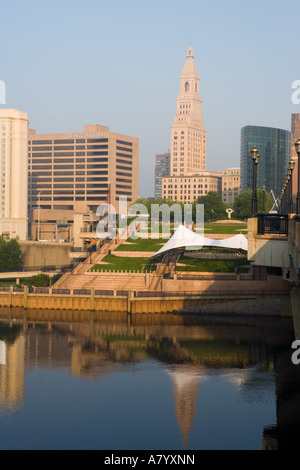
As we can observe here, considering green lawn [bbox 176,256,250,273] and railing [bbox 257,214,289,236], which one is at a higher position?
railing [bbox 257,214,289,236]

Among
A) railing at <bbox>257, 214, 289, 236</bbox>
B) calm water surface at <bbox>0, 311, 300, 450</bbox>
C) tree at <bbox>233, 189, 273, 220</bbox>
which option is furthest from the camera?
tree at <bbox>233, 189, 273, 220</bbox>

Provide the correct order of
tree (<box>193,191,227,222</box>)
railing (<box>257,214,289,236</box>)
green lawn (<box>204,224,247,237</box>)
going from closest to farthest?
1. railing (<box>257,214,289,236</box>)
2. green lawn (<box>204,224,247,237</box>)
3. tree (<box>193,191,227,222</box>)

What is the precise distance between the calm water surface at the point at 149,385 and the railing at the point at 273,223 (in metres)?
12.6

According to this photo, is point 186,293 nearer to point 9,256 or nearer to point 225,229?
point 225,229

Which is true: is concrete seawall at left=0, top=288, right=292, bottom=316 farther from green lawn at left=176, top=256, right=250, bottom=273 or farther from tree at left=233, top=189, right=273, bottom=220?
tree at left=233, top=189, right=273, bottom=220

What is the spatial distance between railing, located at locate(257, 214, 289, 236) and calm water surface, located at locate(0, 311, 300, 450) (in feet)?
41.2

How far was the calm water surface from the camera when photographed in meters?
41.4

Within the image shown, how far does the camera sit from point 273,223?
43.6 m

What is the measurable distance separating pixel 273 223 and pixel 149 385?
58.3 ft

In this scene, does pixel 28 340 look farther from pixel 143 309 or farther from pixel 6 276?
pixel 6 276

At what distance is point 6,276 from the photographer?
119 meters

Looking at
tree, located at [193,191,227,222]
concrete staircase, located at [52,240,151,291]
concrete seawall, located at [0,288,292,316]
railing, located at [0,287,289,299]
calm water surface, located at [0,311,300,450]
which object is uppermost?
tree, located at [193,191,227,222]

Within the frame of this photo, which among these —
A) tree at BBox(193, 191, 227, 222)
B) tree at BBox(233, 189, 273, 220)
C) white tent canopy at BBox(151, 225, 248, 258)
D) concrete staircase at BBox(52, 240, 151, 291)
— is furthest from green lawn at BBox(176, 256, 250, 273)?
tree at BBox(193, 191, 227, 222)

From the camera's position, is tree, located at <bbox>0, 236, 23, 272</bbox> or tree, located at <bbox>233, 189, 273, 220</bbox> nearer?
tree, located at <bbox>0, 236, 23, 272</bbox>
